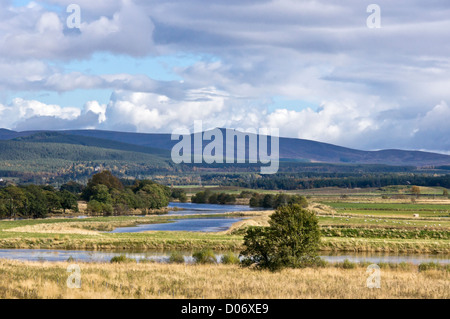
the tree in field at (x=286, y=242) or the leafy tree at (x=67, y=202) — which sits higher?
the tree in field at (x=286, y=242)

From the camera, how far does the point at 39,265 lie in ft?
112

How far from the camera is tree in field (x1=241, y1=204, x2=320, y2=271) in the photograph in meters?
34.6

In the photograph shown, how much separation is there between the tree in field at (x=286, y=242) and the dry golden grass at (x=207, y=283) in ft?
5.03

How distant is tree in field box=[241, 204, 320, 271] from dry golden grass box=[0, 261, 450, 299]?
1534 mm

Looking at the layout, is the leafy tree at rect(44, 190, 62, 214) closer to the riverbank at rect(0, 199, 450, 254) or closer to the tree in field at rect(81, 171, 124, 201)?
the tree in field at rect(81, 171, 124, 201)

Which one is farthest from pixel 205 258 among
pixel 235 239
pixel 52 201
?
pixel 52 201

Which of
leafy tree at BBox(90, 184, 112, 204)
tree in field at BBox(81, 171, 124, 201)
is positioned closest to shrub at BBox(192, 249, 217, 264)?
leafy tree at BBox(90, 184, 112, 204)

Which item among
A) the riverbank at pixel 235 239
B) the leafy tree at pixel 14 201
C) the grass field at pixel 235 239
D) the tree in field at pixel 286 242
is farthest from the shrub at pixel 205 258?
the leafy tree at pixel 14 201

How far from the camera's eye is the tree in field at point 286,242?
1363 inches

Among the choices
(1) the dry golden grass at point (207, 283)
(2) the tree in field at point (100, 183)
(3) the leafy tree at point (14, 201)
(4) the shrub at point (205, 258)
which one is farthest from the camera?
(2) the tree in field at point (100, 183)

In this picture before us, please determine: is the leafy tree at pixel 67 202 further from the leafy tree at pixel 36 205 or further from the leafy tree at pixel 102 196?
the leafy tree at pixel 36 205

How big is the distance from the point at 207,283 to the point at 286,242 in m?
9.50
